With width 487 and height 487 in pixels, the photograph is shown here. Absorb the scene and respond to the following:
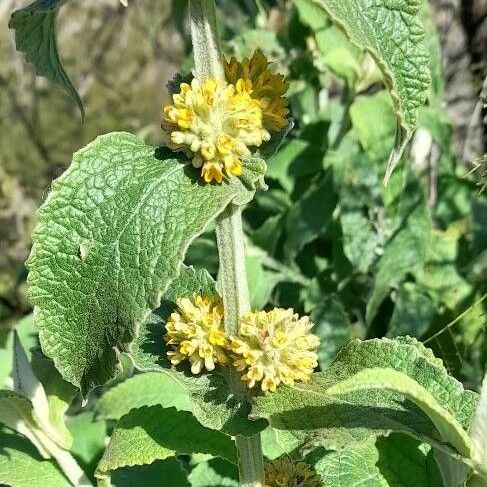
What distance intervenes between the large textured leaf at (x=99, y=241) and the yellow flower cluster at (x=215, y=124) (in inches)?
0.8

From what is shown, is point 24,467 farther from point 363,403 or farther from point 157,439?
point 363,403

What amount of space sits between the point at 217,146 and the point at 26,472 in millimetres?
485

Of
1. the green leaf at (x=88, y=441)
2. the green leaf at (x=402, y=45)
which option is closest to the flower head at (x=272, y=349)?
the green leaf at (x=402, y=45)

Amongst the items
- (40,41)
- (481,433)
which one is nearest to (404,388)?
(481,433)

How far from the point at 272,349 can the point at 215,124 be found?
0.22 m

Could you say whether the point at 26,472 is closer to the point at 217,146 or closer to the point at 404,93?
the point at 217,146

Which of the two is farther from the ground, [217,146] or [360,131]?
[217,146]

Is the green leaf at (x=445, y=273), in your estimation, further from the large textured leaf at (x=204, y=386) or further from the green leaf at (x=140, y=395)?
the large textured leaf at (x=204, y=386)

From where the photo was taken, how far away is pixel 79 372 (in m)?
0.74

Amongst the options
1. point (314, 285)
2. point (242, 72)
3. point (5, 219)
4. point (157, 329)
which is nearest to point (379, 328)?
point (314, 285)

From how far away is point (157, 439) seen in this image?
0.89m

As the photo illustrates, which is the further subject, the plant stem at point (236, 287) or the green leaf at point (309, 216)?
the green leaf at point (309, 216)

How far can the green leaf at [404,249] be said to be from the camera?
1.45 metres

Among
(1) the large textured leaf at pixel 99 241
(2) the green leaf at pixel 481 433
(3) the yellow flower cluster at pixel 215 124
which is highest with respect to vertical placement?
(3) the yellow flower cluster at pixel 215 124
